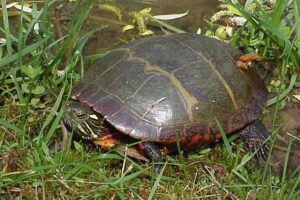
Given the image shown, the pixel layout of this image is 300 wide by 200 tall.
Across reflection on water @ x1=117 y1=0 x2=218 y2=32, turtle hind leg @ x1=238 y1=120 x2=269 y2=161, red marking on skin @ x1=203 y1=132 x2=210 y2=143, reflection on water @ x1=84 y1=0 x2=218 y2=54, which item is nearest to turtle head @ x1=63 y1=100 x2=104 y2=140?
red marking on skin @ x1=203 y1=132 x2=210 y2=143

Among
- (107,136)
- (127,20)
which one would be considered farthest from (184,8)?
(107,136)

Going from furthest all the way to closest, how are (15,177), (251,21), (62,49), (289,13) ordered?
1. (289,13)
2. (251,21)
3. (62,49)
4. (15,177)

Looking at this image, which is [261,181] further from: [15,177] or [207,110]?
[15,177]

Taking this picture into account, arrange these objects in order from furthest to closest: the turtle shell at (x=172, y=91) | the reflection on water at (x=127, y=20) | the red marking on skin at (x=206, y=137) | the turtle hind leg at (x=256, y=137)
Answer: the reflection on water at (x=127, y=20)
the turtle hind leg at (x=256, y=137)
the red marking on skin at (x=206, y=137)
the turtle shell at (x=172, y=91)

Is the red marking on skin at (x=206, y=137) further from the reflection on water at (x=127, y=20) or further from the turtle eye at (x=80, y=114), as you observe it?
the reflection on water at (x=127, y=20)

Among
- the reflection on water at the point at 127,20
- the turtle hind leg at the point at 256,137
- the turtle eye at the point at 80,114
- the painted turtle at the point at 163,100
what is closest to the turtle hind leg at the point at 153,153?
the painted turtle at the point at 163,100

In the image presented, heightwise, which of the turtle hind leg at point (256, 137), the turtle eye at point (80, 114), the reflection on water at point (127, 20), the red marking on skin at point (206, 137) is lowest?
the turtle hind leg at point (256, 137)

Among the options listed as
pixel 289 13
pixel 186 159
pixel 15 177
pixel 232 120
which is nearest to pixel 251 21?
pixel 289 13
